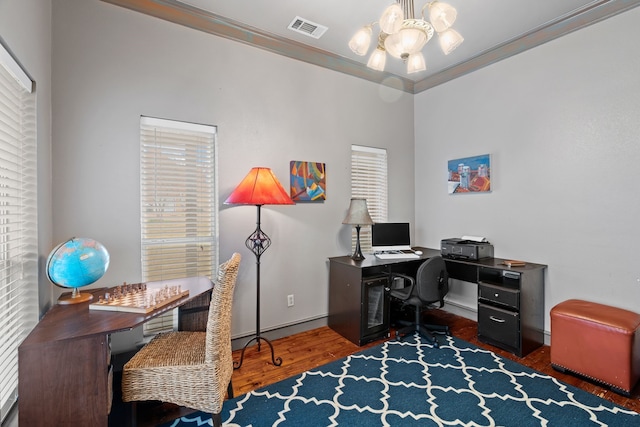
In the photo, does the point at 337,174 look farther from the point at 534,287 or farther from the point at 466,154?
the point at 534,287

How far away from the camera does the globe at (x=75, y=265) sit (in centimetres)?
165

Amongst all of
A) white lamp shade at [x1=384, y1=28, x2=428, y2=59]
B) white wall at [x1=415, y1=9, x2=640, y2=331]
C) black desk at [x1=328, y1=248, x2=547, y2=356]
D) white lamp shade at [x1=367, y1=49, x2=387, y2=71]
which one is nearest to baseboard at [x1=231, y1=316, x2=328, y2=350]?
black desk at [x1=328, y1=248, x2=547, y2=356]

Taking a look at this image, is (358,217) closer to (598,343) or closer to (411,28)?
(411,28)

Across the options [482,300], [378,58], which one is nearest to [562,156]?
[482,300]

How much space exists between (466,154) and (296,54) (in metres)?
2.23

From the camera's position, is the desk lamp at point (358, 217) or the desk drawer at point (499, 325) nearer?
the desk drawer at point (499, 325)

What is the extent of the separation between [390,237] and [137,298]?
2.66 meters

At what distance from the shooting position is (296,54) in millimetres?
3137

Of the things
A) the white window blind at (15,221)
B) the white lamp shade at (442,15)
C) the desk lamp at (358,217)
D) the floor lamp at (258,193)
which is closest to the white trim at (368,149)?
the desk lamp at (358,217)

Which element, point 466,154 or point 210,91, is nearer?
point 210,91

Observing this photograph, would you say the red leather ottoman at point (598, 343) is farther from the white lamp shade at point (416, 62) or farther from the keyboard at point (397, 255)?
the white lamp shade at point (416, 62)

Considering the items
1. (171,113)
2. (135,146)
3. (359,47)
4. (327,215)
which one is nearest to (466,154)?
(327,215)

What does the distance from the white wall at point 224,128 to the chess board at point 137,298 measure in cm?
50

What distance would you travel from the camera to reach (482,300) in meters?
2.96
